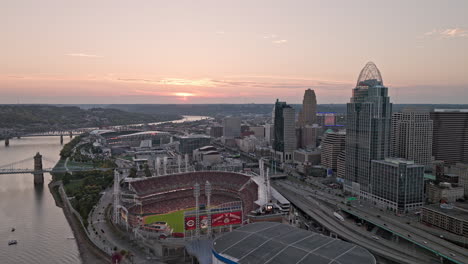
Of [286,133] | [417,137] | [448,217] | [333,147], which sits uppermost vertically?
[417,137]

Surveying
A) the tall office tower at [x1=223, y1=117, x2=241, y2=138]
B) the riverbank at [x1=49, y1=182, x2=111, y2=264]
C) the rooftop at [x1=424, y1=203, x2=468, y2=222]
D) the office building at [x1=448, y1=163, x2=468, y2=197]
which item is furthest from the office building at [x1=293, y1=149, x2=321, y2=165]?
the riverbank at [x1=49, y1=182, x2=111, y2=264]

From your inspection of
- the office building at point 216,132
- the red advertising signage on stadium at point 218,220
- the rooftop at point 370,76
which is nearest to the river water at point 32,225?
the red advertising signage on stadium at point 218,220

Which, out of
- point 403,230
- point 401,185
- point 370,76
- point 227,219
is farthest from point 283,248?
point 370,76

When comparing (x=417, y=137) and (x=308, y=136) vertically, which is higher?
(x=417, y=137)

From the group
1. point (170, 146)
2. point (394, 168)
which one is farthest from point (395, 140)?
point (170, 146)

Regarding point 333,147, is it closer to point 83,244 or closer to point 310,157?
point 310,157

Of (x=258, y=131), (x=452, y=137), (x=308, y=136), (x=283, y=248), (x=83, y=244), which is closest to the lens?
(x=283, y=248)

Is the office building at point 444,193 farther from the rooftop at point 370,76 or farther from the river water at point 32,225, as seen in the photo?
the river water at point 32,225

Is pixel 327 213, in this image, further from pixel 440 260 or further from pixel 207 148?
pixel 207 148
